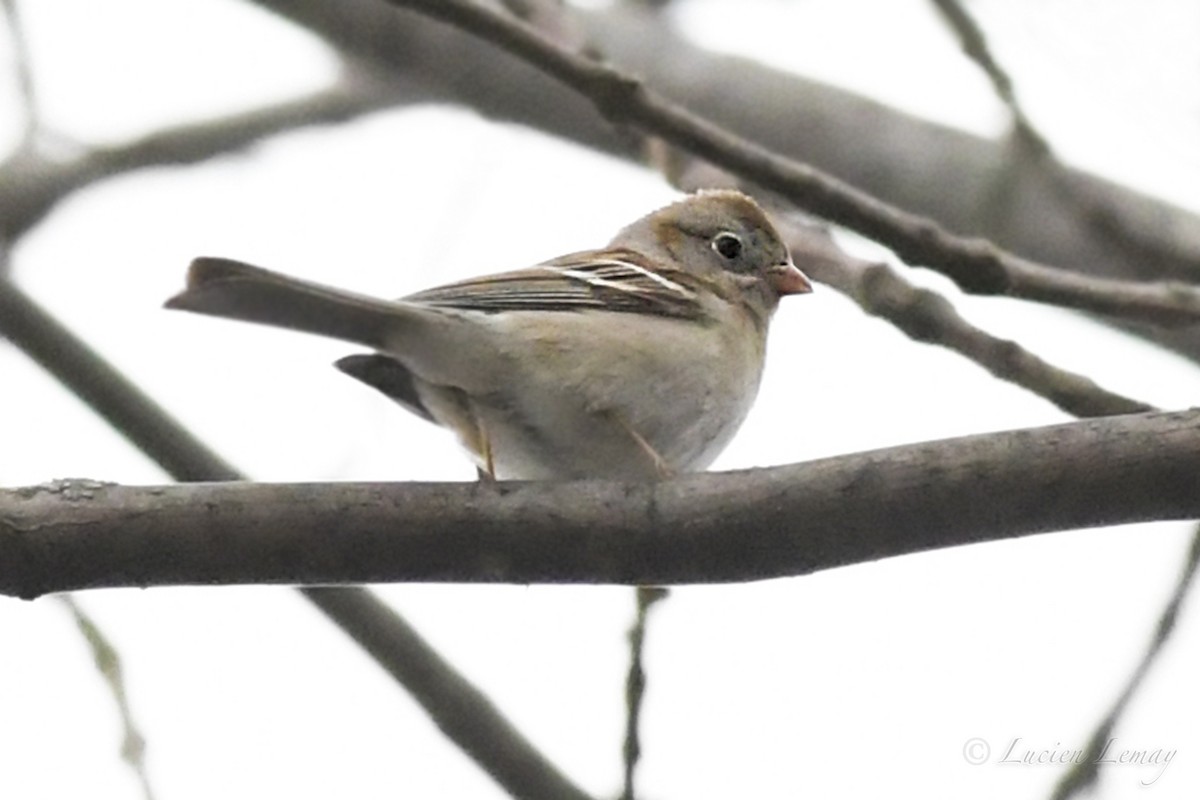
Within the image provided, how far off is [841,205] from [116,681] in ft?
6.62

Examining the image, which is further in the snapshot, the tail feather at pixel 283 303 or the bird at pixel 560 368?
the bird at pixel 560 368

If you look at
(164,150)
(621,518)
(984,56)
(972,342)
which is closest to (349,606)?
(621,518)

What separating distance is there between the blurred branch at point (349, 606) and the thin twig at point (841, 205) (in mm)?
1273

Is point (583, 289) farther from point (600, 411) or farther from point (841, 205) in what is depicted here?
point (841, 205)

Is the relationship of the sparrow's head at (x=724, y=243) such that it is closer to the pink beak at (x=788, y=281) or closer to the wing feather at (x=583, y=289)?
the pink beak at (x=788, y=281)

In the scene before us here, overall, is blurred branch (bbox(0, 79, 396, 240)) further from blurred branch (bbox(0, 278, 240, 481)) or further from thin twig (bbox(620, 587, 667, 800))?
thin twig (bbox(620, 587, 667, 800))

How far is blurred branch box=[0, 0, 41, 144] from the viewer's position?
5789 millimetres

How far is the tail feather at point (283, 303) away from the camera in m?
Result: 3.81

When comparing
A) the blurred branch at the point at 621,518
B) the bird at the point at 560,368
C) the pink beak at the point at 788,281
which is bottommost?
the blurred branch at the point at 621,518

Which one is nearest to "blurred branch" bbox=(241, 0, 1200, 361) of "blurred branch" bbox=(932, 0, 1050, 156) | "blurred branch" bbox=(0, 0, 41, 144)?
"blurred branch" bbox=(0, 0, 41, 144)

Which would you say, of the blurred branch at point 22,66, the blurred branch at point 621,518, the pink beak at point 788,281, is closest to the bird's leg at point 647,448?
the blurred branch at point 621,518

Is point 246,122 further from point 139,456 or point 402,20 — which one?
point 139,456

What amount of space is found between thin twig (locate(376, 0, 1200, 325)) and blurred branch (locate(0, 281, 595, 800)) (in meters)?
1.27

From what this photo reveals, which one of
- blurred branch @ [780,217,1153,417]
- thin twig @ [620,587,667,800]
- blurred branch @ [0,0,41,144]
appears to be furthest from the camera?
blurred branch @ [0,0,41,144]
